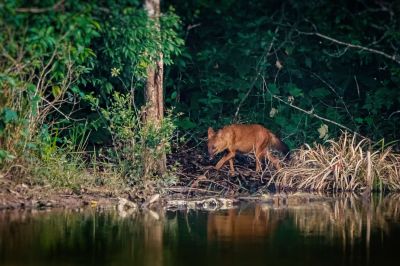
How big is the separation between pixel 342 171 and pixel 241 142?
6.68 feet

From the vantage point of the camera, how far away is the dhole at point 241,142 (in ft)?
56.3

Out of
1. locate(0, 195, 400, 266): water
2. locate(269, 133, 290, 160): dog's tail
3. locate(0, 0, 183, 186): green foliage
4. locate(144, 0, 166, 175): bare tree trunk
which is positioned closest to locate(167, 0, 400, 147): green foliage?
locate(269, 133, 290, 160): dog's tail

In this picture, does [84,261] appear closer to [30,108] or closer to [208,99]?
[30,108]

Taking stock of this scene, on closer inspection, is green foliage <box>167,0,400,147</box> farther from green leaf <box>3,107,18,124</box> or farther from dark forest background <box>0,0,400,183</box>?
green leaf <box>3,107,18,124</box>

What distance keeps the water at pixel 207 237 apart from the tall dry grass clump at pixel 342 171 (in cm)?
236

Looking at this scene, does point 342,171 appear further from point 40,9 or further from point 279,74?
point 40,9

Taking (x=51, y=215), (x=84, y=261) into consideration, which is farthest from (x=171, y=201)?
(x=84, y=261)

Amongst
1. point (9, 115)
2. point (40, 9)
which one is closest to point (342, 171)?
point (9, 115)

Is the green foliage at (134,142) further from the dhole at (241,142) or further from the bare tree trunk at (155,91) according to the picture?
the dhole at (241,142)

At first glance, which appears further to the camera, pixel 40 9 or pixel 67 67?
pixel 67 67

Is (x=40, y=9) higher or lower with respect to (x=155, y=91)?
higher

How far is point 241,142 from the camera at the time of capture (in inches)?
680

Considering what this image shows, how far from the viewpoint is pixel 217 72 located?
2020cm

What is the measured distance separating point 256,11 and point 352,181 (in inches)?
202
